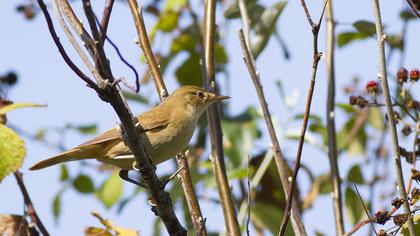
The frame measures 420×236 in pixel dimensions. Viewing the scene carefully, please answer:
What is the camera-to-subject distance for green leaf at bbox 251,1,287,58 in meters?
4.35

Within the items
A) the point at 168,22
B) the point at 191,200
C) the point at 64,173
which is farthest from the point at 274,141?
the point at 64,173

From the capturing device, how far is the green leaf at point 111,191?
18.5ft

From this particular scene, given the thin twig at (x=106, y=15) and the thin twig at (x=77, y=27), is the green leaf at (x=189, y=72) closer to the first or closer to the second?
the thin twig at (x=77, y=27)

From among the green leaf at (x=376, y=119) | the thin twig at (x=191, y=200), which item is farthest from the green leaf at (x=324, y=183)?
the thin twig at (x=191, y=200)

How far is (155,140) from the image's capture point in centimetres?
417

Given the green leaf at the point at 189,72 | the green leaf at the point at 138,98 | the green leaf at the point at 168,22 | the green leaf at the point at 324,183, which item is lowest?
the green leaf at the point at 324,183

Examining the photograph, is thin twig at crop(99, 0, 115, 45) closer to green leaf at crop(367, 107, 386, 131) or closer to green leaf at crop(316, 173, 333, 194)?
green leaf at crop(316, 173, 333, 194)

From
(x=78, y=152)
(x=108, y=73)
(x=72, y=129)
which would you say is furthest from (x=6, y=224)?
(x=72, y=129)

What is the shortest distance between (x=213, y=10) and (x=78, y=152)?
3.82 ft

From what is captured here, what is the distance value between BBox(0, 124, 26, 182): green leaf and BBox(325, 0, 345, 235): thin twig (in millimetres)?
1478

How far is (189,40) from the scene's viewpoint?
6.13m

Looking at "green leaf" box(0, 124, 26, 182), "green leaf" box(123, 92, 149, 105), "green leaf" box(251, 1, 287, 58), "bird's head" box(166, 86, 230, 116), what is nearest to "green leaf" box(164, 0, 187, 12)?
"green leaf" box(123, 92, 149, 105)

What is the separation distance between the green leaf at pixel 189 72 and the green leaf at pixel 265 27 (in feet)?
5.67

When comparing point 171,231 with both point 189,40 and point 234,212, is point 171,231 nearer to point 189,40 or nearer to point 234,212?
point 234,212
